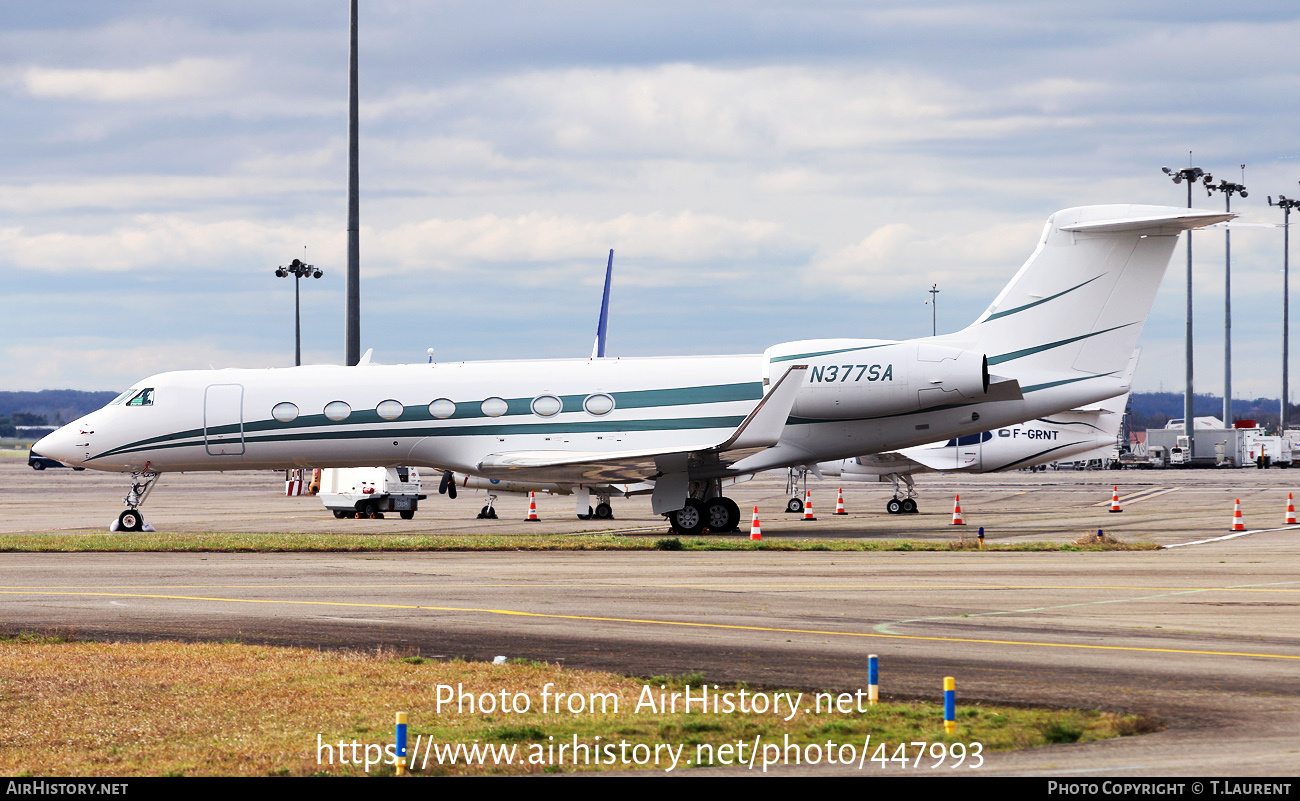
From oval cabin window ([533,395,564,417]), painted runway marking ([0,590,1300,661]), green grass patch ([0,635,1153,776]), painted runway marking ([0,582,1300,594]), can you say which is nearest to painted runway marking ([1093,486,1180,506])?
oval cabin window ([533,395,564,417])

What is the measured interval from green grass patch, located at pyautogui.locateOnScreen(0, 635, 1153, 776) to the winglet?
15.7 m

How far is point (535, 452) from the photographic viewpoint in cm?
2925

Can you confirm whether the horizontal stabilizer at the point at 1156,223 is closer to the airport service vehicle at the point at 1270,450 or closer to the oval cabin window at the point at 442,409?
the oval cabin window at the point at 442,409

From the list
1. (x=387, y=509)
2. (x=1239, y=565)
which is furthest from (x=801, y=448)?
(x=387, y=509)

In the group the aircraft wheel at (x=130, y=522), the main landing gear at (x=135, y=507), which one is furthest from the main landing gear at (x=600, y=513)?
the aircraft wheel at (x=130, y=522)

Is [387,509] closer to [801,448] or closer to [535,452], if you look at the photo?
[535,452]

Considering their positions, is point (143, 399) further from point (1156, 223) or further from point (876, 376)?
point (1156, 223)

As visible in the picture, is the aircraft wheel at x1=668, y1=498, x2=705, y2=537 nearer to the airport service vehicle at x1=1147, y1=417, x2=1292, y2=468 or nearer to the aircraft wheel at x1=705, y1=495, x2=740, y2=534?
the aircraft wheel at x1=705, y1=495, x2=740, y2=534

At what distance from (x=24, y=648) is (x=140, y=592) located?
5091 mm

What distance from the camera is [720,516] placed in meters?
29.6

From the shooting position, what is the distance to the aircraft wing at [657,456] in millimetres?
27078

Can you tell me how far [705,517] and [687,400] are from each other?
8.98 ft

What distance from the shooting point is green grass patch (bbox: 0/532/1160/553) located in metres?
24.2

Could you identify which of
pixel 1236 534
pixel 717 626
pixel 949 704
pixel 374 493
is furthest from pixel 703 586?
pixel 374 493
